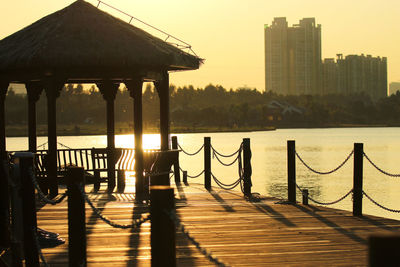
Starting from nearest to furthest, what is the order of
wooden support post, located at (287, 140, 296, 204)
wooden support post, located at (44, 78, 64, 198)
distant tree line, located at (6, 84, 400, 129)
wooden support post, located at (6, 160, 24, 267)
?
1. wooden support post, located at (6, 160, 24, 267)
2. wooden support post, located at (287, 140, 296, 204)
3. wooden support post, located at (44, 78, 64, 198)
4. distant tree line, located at (6, 84, 400, 129)

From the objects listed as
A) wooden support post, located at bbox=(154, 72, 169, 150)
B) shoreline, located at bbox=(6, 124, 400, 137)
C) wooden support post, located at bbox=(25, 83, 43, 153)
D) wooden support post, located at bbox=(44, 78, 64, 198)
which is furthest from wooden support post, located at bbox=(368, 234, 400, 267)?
shoreline, located at bbox=(6, 124, 400, 137)

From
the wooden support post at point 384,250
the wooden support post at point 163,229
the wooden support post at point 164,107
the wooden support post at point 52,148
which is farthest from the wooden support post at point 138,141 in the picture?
→ the wooden support post at point 384,250

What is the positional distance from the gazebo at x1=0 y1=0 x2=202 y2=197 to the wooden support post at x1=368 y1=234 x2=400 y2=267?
11.7m

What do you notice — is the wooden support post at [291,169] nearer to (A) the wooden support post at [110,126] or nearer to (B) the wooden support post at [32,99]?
(A) the wooden support post at [110,126]

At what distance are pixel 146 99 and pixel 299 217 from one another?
18700 centimetres

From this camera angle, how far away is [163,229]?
16.1 feet

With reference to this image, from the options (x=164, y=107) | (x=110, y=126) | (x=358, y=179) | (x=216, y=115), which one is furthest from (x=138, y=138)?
(x=216, y=115)

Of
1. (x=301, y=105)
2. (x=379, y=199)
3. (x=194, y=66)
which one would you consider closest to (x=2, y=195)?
(x=194, y=66)

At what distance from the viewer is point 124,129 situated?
17700cm

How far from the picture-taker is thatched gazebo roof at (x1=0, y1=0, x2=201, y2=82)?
14.4 metres

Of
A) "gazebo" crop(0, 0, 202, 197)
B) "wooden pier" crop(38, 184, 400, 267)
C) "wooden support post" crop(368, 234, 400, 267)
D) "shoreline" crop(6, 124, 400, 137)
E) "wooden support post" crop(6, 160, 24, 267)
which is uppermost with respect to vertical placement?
"gazebo" crop(0, 0, 202, 197)

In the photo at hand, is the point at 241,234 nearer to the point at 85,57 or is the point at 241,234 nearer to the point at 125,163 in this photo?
the point at 85,57

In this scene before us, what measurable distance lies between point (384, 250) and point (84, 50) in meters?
12.1

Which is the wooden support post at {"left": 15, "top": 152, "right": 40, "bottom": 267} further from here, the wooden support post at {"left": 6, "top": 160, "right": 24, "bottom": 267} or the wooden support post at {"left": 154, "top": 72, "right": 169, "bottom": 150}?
the wooden support post at {"left": 154, "top": 72, "right": 169, "bottom": 150}
